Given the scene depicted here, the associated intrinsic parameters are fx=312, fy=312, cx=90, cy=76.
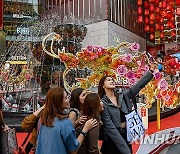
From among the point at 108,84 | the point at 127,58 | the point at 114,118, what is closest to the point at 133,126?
the point at 114,118

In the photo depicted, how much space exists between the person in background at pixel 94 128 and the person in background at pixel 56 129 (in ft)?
0.46

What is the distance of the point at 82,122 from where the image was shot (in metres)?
2.42

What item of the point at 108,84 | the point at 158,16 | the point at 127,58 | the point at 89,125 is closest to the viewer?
the point at 89,125

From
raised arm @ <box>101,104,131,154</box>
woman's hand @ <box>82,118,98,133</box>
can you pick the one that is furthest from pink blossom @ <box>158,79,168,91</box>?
woman's hand @ <box>82,118,98,133</box>

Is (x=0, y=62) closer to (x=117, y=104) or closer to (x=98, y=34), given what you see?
(x=98, y=34)

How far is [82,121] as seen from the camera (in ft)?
7.92

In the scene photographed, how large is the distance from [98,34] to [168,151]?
1756cm

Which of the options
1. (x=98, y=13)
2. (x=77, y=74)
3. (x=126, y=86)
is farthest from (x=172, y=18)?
(x=126, y=86)

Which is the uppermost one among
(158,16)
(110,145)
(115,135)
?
(158,16)

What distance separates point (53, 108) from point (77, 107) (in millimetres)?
491

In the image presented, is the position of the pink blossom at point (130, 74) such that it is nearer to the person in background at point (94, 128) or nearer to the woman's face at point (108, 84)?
the woman's face at point (108, 84)

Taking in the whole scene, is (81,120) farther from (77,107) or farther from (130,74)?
(130,74)

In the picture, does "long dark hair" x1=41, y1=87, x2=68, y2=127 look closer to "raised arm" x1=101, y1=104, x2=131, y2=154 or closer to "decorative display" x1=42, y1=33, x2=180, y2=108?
"raised arm" x1=101, y1=104, x2=131, y2=154

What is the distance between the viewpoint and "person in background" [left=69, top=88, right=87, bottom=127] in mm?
2439
